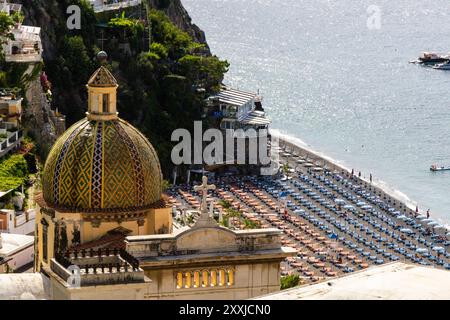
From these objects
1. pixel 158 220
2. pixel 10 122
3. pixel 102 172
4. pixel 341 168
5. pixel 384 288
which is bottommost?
pixel 341 168

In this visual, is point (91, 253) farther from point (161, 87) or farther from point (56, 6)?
point (161, 87)

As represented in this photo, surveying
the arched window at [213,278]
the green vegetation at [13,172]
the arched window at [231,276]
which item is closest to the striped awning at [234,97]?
the green vegetation at [13,172]

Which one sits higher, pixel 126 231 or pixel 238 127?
pixel 126 231

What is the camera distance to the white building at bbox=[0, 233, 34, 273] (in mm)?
62866

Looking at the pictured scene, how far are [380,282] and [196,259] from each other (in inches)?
643

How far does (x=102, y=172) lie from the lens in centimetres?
4247

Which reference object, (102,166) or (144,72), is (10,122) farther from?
(102,166)

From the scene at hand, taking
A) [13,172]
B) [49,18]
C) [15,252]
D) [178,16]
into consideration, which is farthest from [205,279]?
[178,16]

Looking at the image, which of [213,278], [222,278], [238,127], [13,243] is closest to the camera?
[213,278]

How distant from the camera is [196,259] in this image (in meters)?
37.1

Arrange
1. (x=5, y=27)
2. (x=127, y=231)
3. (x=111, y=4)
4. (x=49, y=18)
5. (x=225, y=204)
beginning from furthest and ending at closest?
1. (x=111, y=4)
2. (x=49, y=18)
3. (x=225, y=204)
4. (x=5, y=27)
5. (x=127, y=231)

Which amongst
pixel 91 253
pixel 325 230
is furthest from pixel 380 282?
pixel 325 230

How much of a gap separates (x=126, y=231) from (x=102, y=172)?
75.7 inches

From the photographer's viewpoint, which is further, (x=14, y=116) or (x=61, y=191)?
(x=14, y=116)
